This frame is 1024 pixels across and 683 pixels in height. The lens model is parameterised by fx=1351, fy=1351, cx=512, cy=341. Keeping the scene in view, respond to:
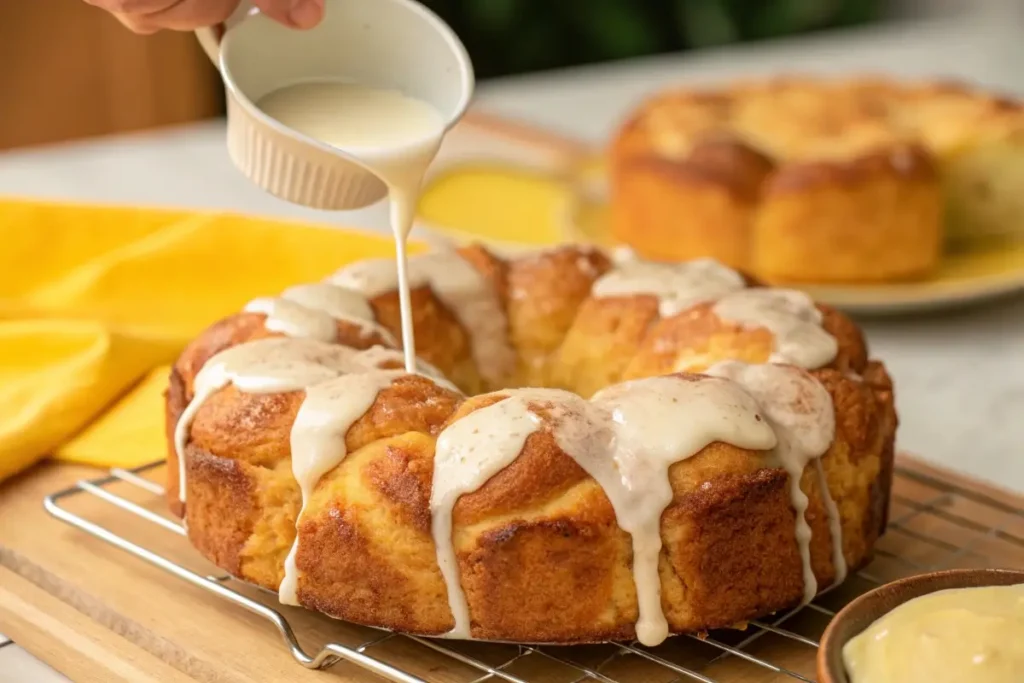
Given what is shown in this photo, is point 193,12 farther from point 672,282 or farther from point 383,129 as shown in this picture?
point 672,282

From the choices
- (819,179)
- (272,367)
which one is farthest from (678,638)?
(819,179)

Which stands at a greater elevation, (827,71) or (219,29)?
(219,29)

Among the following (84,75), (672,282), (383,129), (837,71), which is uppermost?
(383,129)

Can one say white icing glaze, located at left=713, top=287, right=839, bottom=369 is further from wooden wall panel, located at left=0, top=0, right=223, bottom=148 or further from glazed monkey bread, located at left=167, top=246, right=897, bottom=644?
wooden wall panel, located at left=0, top=0, right=223, bottom=148

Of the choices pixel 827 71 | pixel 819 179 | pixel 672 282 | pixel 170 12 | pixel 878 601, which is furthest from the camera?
pixel 827 71

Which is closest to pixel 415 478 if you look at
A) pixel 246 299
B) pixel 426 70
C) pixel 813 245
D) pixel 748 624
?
pixel 748 624

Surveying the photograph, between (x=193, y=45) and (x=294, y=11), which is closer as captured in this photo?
(x=294, y=11)

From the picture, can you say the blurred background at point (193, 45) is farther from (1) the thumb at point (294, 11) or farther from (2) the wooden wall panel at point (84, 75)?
(1) the thumb at point (294, 11)

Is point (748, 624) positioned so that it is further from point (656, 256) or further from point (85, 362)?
point (656, 256)
